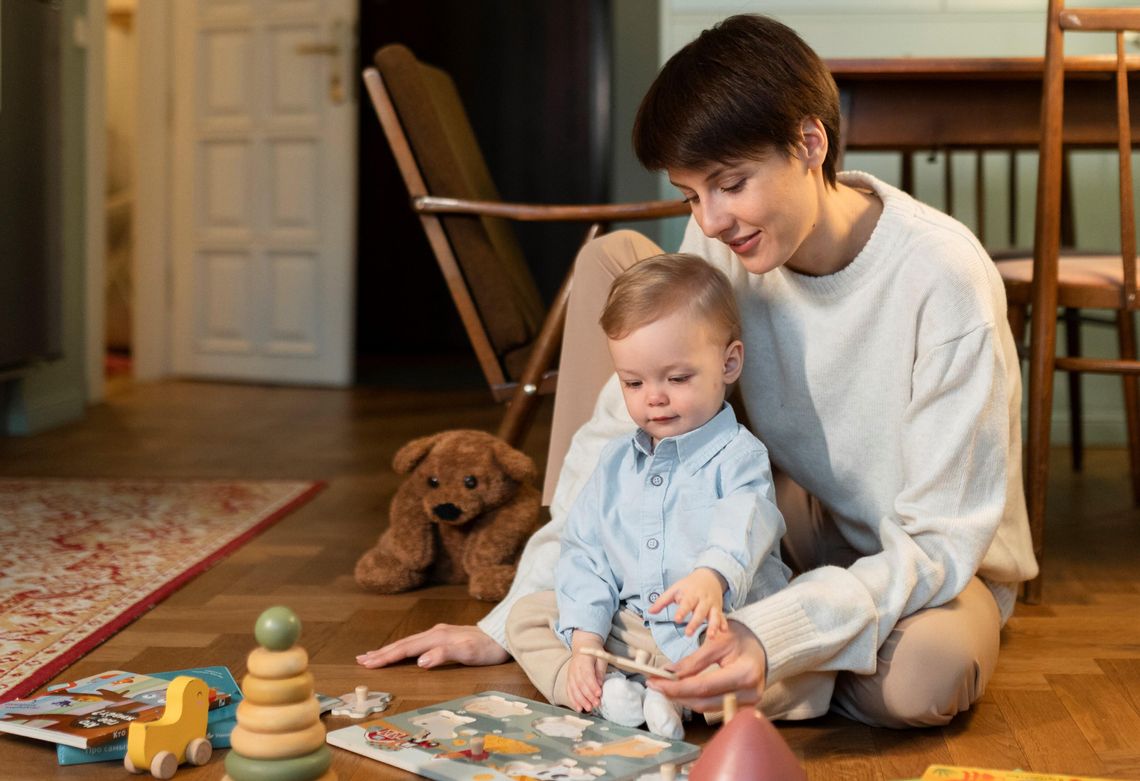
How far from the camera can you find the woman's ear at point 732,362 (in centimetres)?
146

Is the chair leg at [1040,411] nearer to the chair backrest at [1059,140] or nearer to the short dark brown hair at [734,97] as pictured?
the chair backrest at [1059,140]

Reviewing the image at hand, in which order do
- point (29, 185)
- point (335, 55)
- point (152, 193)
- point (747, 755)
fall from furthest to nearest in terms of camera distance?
point (152, 193)
point (335, 55)
point (29, 185)
point (747, 755)

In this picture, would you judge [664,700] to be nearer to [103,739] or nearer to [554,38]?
[103,739]

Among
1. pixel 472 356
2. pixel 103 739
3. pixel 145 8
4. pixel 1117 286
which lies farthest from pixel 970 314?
pixel 472 356

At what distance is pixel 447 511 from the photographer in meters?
1.97

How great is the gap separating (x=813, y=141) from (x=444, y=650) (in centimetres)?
73

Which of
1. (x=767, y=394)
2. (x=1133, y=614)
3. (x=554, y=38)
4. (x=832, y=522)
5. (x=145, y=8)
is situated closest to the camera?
(x=767, y=394)

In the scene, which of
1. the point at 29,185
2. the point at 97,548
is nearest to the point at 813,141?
the point at 97,548

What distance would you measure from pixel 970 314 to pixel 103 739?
38.0 inches

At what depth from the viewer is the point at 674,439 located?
1.42 metres

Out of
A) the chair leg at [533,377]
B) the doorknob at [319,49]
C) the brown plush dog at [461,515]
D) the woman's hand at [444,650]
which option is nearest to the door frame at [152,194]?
the doorknob at [319,49]

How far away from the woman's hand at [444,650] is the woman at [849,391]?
13 mm

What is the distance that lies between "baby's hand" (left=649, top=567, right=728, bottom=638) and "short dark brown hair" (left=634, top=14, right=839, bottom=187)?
419 millimetres

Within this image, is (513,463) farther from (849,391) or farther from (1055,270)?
(1055,270)
